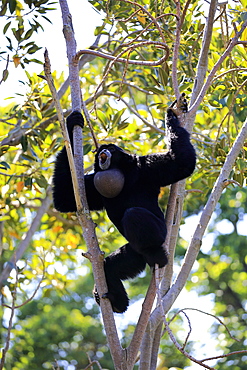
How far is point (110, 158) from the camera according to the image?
441cm

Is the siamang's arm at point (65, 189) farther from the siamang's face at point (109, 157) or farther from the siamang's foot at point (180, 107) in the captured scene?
the siamang's foot at point (180, 107)

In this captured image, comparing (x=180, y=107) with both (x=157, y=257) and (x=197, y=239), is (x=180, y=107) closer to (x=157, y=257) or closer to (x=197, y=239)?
(x=197, y=239)

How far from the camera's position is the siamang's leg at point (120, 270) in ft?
13.6

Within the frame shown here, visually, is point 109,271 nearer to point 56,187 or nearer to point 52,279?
point 56,187

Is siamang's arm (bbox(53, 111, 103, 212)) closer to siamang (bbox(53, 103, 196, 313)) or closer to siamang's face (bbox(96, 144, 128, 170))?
siamang (bbox(53, 103, 196, 313))

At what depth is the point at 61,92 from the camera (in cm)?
700

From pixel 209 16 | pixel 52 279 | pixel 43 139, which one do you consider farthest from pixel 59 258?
pixel 209 16

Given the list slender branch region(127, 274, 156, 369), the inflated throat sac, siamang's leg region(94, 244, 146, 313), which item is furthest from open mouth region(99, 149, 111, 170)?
slender branch region(127, 274, 156, 369)

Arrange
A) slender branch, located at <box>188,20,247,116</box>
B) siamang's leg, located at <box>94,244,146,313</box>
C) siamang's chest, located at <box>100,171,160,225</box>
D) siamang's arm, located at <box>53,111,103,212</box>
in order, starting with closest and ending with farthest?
slender branch, located at <box>188,20,247,116</box> < siamang's leg, located at <box>94,244,146,313</box> < siamang's chest, located at <box>100,171,160,225</box> < siamang's arm, located at <box>53,111,103,212</box>

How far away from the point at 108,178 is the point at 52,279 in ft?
12.7

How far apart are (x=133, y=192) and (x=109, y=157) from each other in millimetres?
346

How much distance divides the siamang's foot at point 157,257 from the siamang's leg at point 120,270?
10.0 inches

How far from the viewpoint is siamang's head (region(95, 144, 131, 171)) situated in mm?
4355

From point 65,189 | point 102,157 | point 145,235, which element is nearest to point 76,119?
point 102,157
